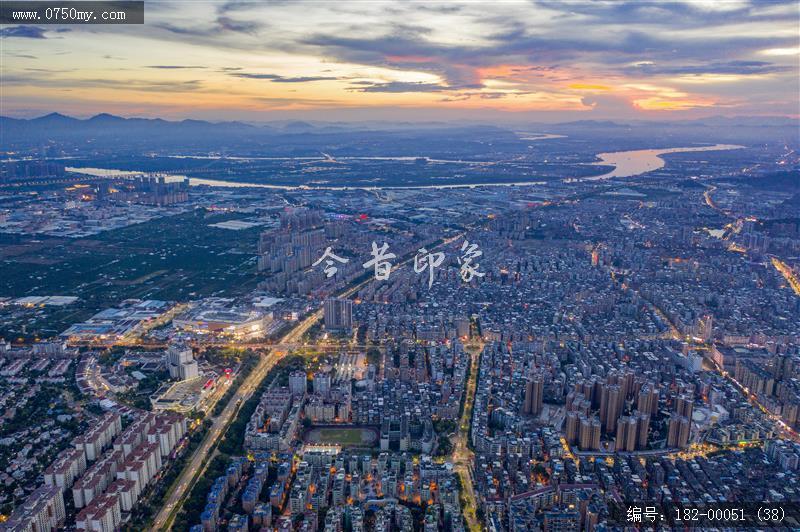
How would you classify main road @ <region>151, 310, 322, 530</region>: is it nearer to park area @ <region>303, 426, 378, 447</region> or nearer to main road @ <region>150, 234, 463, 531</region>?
main road @ <region>150, 234, 463, 531</region>

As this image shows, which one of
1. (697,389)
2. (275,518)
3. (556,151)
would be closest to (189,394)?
(275,518)

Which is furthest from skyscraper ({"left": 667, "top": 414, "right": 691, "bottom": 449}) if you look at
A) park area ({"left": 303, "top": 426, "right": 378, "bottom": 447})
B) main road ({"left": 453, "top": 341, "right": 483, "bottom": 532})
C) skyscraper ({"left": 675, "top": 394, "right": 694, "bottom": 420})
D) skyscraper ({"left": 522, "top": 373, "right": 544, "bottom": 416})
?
park area ({"left": 303, "top": 426, "right": 378, "bottom": 447})

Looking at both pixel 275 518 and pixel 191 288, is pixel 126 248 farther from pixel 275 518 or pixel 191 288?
pixel 275 518

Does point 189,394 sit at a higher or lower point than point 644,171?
lower

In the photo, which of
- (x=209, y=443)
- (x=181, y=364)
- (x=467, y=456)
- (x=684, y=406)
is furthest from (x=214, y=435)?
(x=684, y=406)

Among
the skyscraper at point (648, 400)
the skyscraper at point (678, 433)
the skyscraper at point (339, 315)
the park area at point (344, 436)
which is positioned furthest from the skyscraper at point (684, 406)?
the skyscraper at point (339, 315)

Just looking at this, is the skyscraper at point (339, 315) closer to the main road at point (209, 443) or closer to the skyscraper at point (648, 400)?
the main road at point (209, 443)

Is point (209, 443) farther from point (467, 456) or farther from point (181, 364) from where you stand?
point (467, 456)
